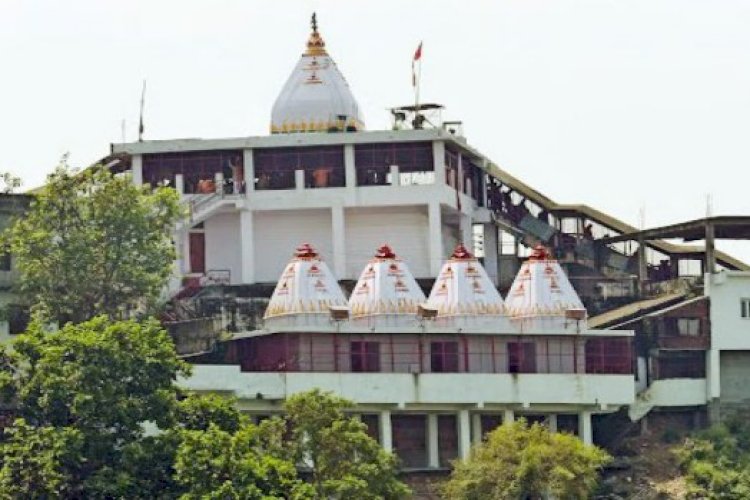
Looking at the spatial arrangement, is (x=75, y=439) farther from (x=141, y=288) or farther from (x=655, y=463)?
(x=655, y=463)

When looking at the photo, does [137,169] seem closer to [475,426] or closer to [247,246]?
[247,246]

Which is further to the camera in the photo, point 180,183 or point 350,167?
point 180,183

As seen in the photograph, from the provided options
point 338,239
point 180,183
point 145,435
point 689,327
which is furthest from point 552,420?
point 180,183

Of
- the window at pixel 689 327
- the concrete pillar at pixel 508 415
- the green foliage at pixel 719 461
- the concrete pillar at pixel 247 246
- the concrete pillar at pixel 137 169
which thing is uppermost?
the concrete pillar at pixel 137 169

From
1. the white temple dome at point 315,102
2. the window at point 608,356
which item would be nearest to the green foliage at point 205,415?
the window at point 608,356

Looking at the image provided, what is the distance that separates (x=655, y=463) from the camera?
11012 cm

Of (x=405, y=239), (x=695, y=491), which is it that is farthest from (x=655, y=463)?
(x=405, y=239)

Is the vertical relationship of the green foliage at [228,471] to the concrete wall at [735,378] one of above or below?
below

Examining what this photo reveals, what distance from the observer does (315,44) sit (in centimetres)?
12475

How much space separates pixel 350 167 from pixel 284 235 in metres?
3.42

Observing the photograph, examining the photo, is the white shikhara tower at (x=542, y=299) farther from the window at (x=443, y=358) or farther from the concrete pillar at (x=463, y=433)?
the concrete pillar at (x=463, y=433)

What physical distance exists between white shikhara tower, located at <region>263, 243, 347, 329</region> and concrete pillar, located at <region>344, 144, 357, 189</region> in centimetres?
1049

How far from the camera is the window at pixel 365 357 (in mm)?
109125

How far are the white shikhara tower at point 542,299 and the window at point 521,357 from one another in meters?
0.59
